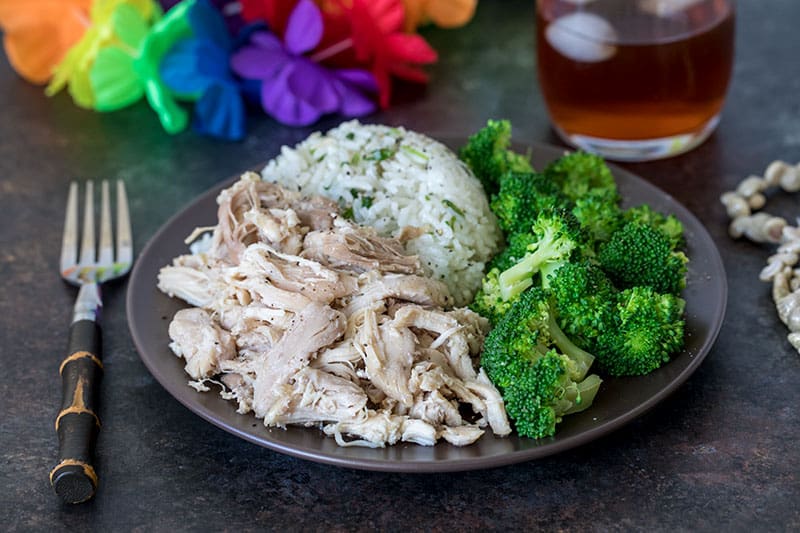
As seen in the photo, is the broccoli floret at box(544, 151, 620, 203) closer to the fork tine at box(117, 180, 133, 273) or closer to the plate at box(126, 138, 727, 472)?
the plate at box(126, 138, 727, 472)

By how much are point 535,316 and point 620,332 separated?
0.59ft

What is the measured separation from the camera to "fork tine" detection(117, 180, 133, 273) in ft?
8.74

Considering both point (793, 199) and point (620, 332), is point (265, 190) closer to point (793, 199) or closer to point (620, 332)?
point (620, 332)

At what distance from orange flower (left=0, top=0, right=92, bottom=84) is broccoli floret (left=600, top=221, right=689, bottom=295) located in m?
2.16

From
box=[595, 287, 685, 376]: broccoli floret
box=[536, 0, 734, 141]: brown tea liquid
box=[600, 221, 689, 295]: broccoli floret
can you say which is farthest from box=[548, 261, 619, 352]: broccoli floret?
box=[536, 0, 734, 141]: brown tea liquid

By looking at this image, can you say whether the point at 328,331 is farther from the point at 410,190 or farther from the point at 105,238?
the point at 105,238

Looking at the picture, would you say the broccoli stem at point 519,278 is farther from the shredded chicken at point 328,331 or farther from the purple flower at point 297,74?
the purple flower at point 297,74

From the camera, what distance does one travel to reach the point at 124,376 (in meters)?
2.34

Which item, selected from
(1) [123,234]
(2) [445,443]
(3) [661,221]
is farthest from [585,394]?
(1) [123,234]

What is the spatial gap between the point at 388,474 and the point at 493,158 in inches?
36.0

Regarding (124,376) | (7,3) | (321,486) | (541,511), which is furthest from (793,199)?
(7,3)

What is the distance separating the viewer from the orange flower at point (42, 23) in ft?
11.5

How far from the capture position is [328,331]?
195cm

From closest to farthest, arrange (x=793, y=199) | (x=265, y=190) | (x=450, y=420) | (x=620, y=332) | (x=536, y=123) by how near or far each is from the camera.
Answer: (x=450, y=420), (x=620, y=332), (x=265, y=190), (x=793, y=199), (x=536, y=123)
